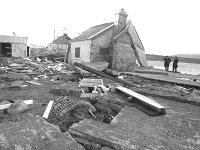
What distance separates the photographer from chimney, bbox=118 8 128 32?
1584 cm

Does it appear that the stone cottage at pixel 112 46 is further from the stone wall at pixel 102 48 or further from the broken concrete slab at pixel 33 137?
the broken concrete slab at pixel 33 137

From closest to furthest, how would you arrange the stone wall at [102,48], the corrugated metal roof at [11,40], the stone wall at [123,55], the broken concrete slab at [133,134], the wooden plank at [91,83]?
the broken concrete slab at [133,134]
the wooden plank at [91,83]
the stone wall at [102,48]
the stone wall at [123,55]
the corrugated metal roof at [11,40]

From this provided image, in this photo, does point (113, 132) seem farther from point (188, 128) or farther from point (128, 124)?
point (188, 128)

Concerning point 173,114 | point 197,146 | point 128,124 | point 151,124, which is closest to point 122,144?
point 128,124

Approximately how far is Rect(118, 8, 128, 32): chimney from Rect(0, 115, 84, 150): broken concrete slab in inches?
614

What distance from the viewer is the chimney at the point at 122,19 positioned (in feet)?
→ 52.0

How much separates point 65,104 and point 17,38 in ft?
84.0

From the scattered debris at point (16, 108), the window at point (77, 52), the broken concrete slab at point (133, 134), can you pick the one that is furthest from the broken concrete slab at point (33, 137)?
the window at point (77, 52)

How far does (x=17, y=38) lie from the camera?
81.7 ft

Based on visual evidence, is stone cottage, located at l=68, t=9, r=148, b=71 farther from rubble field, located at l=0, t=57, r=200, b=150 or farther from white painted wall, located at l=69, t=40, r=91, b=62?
rubble field, located at l=0, t=57, r=200, b=150

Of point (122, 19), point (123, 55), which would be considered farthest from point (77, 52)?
point (122, 19)

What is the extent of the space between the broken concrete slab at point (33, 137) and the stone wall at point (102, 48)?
13008 mm

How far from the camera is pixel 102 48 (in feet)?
52.0

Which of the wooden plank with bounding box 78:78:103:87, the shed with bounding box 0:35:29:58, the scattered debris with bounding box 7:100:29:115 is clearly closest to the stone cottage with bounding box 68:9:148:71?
the wooden plank with bounding box 78:78:103:87
